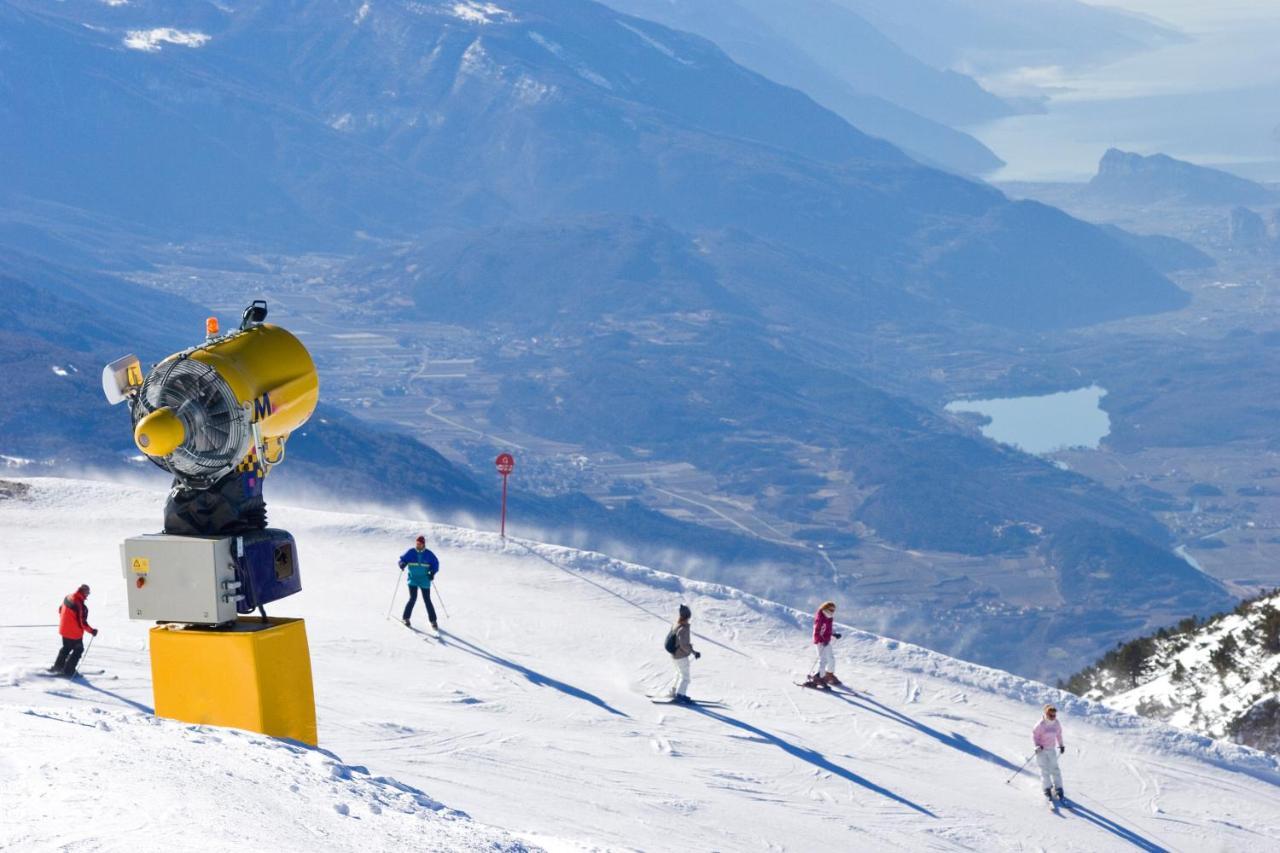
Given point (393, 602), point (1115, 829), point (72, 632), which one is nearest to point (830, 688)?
point (1115, 829)

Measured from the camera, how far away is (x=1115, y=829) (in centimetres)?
2009

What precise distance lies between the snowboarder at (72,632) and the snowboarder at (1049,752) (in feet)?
39.3

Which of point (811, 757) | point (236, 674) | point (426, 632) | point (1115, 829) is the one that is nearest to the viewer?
point (236, 674)

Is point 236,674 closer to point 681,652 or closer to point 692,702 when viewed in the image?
point 681,652

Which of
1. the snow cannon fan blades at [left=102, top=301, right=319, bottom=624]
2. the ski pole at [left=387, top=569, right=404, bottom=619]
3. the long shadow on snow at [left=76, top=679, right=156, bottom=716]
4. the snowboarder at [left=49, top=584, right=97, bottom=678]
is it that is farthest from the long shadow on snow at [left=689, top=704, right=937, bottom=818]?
the snow cannon fan blades at [left=102, top=301, right=319, bottom=624]

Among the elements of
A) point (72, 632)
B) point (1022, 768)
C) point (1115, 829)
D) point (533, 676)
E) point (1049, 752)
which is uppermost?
point (72, 632)

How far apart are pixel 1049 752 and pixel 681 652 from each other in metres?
5.08

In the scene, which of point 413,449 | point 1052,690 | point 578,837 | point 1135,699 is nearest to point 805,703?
point 1052,690

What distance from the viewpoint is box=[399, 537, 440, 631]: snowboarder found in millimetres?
23625

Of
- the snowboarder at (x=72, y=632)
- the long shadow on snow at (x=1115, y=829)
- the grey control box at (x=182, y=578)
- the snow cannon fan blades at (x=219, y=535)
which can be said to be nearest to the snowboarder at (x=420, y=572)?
the snowboarder at (x=72, y=632)

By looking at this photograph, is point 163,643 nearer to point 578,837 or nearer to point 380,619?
point 578,837

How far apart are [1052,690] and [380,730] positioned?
37.9 ft

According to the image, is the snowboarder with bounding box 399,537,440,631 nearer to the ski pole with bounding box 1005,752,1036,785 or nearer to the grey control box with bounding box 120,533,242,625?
the ski pole with bounding box 1005,752,1036,785

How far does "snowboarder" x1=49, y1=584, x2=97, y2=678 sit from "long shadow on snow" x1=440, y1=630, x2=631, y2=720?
6072mm
